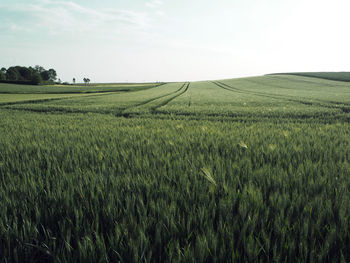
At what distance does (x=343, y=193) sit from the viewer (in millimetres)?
1305

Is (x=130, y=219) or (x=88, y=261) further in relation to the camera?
(x=130, y=219)

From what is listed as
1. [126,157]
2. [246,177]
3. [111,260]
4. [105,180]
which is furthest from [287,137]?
[111,260]

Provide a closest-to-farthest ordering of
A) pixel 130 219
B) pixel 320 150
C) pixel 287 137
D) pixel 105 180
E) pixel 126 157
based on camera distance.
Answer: pixel 130 219
pixel 105 180
pixel 126 157
pixel 320 150
pixel 287 137

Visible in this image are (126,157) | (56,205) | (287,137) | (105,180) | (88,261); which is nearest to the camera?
(88,261)

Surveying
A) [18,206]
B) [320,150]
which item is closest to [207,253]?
[18,206]

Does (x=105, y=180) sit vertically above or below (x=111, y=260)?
above

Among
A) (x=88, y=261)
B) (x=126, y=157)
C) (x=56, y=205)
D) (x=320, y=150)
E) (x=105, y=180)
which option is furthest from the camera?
(x=320, y=150)

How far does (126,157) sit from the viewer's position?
2182 millimetres

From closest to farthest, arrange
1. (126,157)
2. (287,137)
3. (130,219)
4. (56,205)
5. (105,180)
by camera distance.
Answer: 1. (130,219)
2. (56,205)
3. (105,180)
4. (126,157)
5. (287,137)

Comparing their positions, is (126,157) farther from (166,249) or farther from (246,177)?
(166,249)

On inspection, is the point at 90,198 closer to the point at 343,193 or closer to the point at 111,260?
the point at 111,260

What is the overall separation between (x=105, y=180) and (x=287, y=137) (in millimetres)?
2983

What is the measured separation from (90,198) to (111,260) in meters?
0.54

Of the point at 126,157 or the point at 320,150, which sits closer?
the point at 126,157
